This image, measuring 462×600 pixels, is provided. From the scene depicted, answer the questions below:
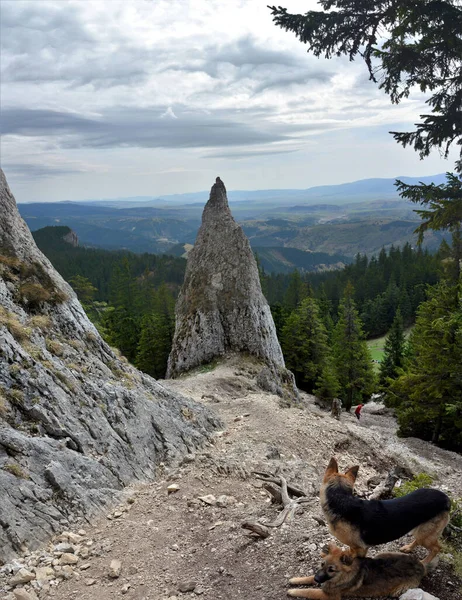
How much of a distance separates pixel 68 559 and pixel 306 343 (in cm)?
3851

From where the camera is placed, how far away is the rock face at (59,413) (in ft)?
33.1

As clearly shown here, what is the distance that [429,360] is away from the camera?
2717 centimetres

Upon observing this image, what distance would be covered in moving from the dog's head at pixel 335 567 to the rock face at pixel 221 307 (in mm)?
28790

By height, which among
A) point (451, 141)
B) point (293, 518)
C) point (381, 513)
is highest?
point (451, 141)

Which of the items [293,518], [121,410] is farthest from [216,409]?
[293,518]

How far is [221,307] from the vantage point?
36.3 meters

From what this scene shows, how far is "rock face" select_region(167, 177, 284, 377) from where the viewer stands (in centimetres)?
3512

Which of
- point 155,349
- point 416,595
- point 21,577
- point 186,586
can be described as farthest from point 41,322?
point 155,349

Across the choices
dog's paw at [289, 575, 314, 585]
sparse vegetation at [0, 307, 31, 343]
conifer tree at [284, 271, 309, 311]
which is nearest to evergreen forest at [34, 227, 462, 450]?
conifer tree at [284, 271, 309, 311]

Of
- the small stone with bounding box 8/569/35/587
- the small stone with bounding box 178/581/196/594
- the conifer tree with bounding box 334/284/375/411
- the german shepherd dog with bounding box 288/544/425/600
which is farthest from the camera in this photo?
the conifer tree with bounding box 334/284/375/411

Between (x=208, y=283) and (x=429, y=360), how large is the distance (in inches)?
731

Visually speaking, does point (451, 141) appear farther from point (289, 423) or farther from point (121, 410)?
point (289, 423)

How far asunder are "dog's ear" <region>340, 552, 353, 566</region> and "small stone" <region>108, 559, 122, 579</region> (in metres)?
4.88

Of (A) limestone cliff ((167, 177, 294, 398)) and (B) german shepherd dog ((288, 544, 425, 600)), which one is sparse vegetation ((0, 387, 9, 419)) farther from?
(A) limestone cliff ((167, 177, 294, 398))
